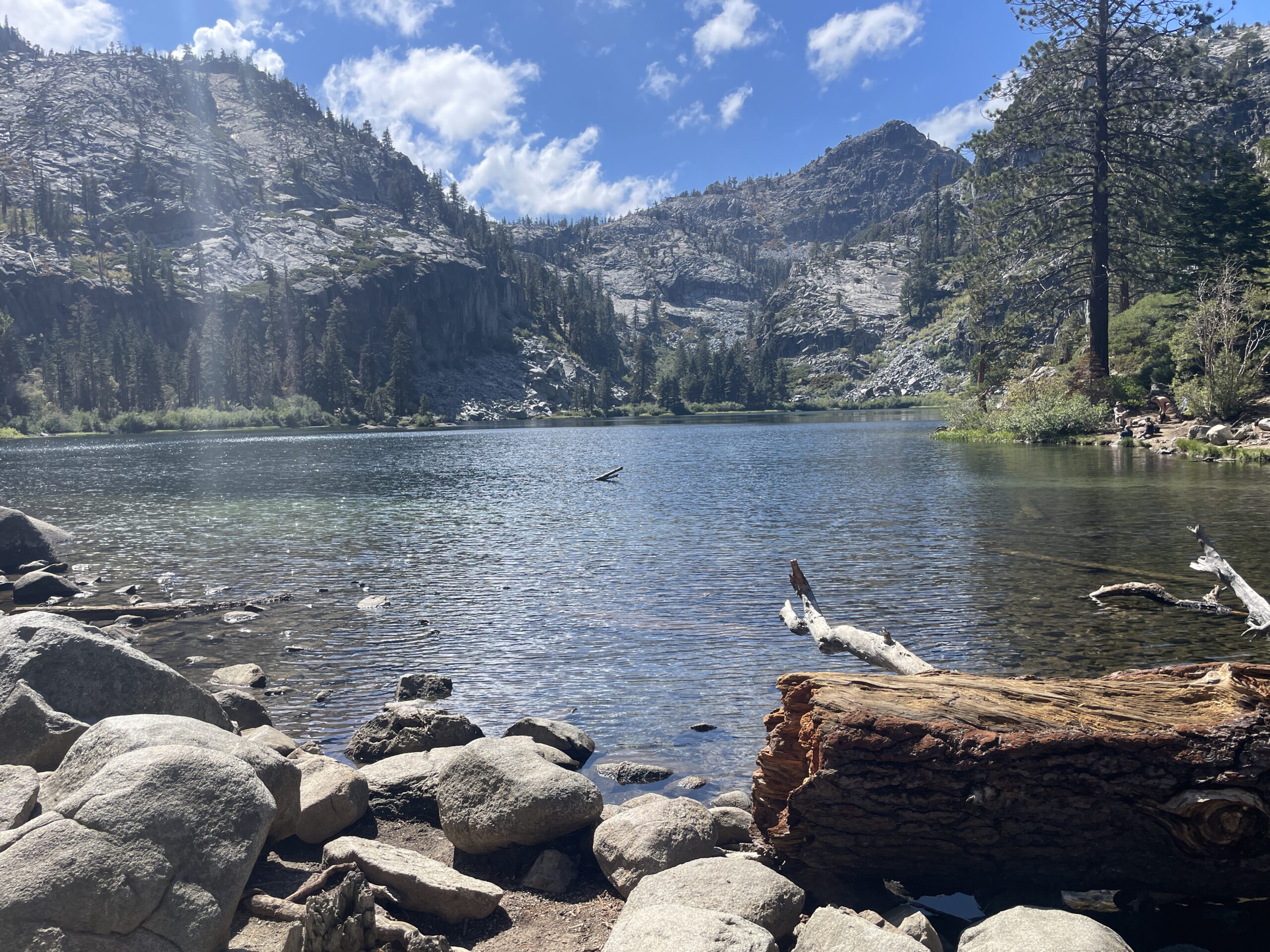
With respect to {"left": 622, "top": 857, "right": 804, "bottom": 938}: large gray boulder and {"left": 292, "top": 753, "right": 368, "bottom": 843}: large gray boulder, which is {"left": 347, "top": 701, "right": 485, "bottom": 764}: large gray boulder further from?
{"left": 622, "top": 857, "right": 804, "bottom": 938}: large gray boulder

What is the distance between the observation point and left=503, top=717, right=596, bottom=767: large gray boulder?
12.1m

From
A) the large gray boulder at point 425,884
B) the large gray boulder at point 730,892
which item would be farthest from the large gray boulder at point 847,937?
the large gray boulder at point 425,884

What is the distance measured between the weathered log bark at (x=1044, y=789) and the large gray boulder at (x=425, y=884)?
3.05m

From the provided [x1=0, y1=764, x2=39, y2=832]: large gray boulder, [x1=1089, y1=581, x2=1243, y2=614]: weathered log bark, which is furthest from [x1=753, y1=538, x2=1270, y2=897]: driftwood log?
[x1=1089, y1=581, x2=1243, y2=614]: weathered log bark

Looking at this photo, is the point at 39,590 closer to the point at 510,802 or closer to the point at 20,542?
the point at 20,542

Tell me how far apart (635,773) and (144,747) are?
647 cm

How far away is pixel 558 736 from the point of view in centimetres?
1210

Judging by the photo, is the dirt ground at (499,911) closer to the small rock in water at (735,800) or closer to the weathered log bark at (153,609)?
the small rock in water at (735,800)

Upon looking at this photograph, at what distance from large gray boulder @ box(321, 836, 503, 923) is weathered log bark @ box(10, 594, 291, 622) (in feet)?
54.7

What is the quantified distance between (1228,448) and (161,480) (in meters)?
72.0

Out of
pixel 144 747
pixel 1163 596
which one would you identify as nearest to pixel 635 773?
pixel 144 747

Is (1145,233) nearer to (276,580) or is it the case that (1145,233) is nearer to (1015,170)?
(1015,170)

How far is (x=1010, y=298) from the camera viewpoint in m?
76.4

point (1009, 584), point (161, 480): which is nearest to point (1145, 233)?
point (1009, 584)
